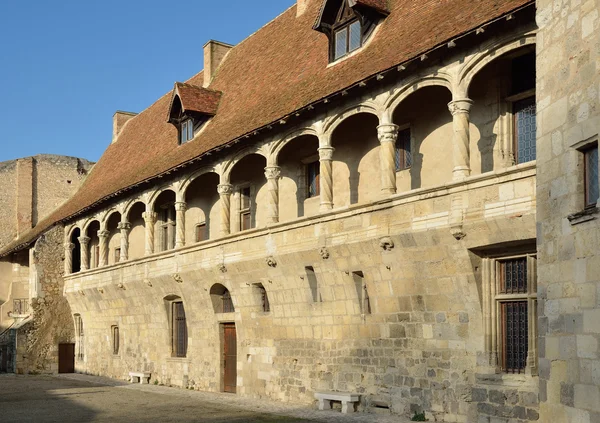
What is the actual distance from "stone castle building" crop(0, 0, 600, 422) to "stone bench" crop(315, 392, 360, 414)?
207mm

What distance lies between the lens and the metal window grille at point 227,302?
64.6 ft

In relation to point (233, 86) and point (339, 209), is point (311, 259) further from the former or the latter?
point (233, 86)

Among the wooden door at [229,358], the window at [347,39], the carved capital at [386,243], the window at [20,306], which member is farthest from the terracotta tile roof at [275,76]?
the wooden door at [229,358]

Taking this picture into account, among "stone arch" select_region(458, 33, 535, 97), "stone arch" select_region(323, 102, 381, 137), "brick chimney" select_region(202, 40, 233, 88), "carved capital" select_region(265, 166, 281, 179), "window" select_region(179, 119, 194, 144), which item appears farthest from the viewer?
"brick chimney" select_region(202, 40, 233, 88)

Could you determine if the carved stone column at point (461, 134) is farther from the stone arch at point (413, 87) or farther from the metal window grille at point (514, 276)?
the metal window grille at point (514, 276)

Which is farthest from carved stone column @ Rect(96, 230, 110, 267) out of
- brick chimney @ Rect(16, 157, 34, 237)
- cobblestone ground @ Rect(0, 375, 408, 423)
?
brick chimney @ Rect(16, 157, 34, 237)

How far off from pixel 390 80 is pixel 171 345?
37.8 feet

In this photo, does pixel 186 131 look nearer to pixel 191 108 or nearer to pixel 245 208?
pixel 191 108

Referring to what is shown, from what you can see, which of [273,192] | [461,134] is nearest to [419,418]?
[461,134]

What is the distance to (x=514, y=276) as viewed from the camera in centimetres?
1192

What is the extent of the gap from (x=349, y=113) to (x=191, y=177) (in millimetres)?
6561

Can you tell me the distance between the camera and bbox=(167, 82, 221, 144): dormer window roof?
21.9m

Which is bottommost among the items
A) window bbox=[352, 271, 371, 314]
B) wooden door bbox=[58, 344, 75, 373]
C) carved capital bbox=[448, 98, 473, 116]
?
wooden door bbox=[58, 344, 75, 373]

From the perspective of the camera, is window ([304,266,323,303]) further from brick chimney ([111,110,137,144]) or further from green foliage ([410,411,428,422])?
brick chimney ([111,110,137,144])
